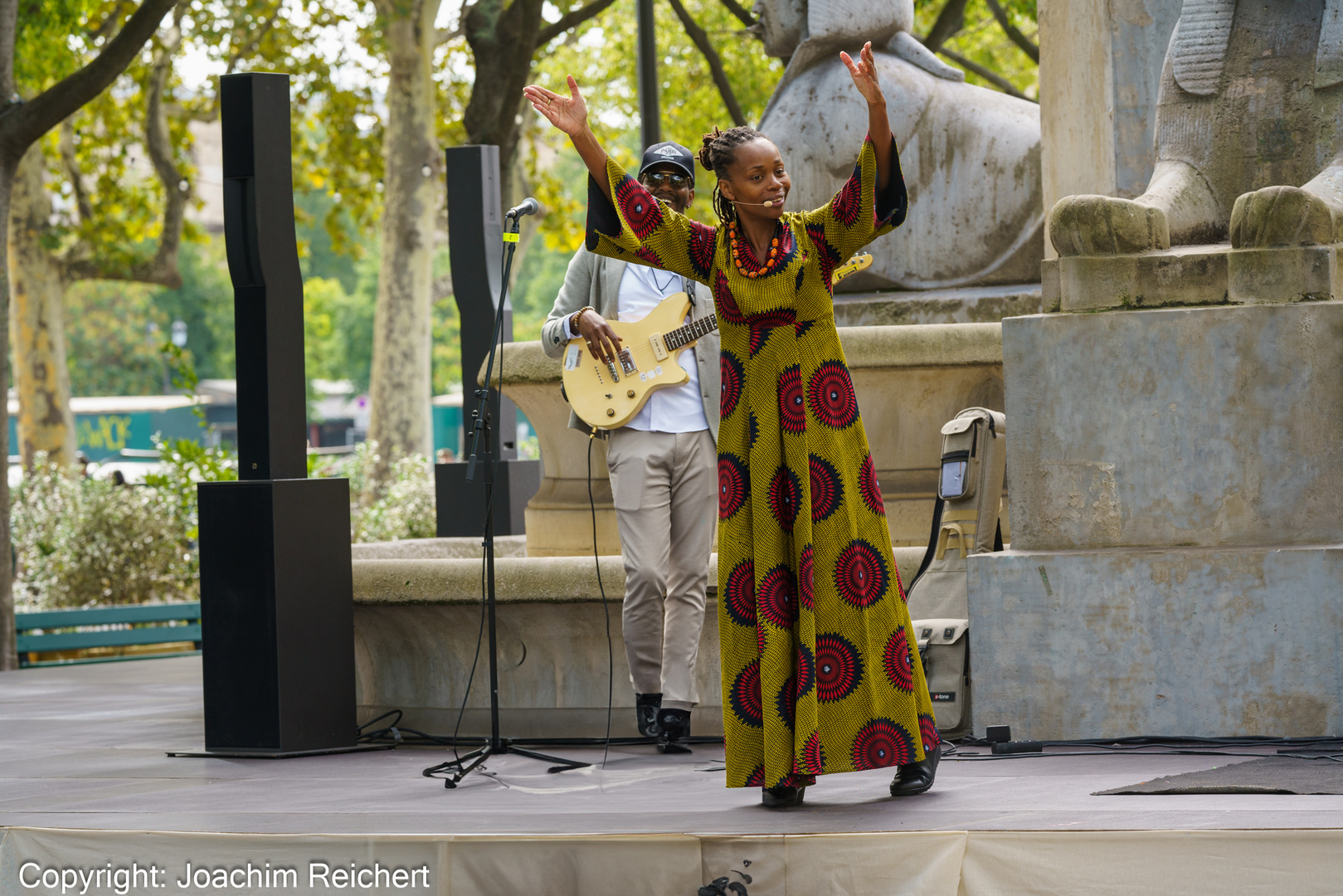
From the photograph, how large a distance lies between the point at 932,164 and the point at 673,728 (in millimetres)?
3925

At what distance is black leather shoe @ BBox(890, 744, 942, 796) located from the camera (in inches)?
179

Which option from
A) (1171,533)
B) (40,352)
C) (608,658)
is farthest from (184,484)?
(1171,533)

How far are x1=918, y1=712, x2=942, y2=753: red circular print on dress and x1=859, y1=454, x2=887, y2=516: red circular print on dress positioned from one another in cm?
57

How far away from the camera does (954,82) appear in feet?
28.6

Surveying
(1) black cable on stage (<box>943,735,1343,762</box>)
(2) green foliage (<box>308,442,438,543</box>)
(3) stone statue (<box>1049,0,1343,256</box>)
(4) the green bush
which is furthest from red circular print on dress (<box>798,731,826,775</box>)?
(4) the green bush

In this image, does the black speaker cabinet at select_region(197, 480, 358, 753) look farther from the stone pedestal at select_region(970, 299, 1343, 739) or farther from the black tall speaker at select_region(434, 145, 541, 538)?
the black tall speaker at select_region(434, 145, 541, 538)

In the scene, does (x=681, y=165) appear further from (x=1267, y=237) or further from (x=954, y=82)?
(x=954, y=82)

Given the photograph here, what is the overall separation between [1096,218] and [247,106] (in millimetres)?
3291

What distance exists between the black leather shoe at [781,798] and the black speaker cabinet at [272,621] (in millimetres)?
2468

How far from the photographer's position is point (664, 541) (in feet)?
19.3

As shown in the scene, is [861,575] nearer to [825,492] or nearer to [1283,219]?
[825,492]

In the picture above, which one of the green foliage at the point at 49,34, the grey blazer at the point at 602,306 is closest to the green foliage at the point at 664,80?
the green foliage at the point at 49,34

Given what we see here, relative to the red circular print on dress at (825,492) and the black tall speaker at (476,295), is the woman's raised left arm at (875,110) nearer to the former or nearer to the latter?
the red circular print on dress at (825,492)

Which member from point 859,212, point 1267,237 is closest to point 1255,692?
point 1267,237
